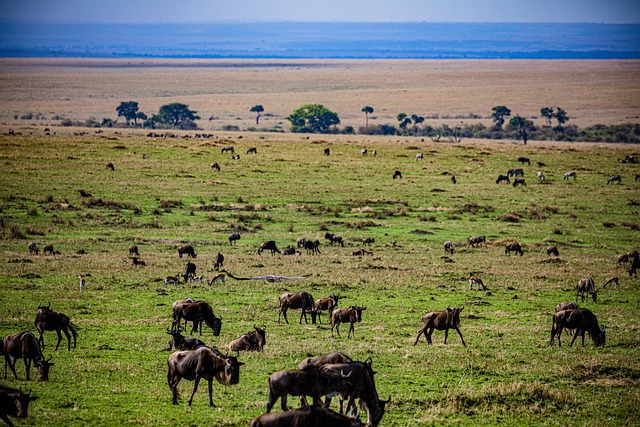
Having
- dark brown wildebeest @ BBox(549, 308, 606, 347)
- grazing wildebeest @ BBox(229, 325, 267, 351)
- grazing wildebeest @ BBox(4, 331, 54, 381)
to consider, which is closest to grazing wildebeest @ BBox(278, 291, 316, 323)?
grazing wildebeest @ BBox(229, 325, 267, 351)

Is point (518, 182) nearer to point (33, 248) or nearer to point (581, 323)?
point (33, 248)

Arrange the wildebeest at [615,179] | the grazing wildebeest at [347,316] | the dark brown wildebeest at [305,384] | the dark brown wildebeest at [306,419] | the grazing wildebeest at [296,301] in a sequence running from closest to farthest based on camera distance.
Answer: the dark brown wildebeest at [306,419]
the dark brown wildebeest at [305,384]
the grazing wildebeest at [347,316]
the grazing wildebeest at [296,301]
the wildebeest at [615,179]

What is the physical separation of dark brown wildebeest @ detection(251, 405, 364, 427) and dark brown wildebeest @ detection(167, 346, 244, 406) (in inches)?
112

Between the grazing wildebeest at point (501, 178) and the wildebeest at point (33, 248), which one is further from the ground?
the grazing wildebeest at point (501, 178)

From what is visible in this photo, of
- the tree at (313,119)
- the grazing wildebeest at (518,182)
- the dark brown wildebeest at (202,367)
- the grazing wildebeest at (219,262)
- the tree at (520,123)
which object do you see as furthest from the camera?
the tree at (313,119)

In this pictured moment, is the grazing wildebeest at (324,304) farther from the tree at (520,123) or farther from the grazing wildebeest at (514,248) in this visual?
Answer: the tree at (520,123)

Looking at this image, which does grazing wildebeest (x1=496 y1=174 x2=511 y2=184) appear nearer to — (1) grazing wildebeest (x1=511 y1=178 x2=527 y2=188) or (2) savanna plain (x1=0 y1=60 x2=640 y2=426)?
(1) grazing wildebeest (x1=511 y1=178 x2=527 y2=188)

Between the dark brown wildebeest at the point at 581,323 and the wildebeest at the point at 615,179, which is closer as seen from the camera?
the dark brown wildebeest at the point at 581,323

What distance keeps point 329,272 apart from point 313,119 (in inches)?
3804

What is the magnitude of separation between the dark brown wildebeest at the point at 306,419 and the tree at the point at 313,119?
114 metres

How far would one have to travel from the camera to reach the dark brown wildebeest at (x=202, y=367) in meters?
13.0

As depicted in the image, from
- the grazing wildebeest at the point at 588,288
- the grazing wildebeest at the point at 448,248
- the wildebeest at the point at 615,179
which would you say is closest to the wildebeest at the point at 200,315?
the grazing wildebeest at the point at 588,288

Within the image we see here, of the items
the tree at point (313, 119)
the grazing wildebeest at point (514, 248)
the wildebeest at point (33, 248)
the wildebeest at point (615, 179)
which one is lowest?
the wildebeest at point (33, 248)

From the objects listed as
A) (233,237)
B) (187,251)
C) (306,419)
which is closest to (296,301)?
(306,419)
